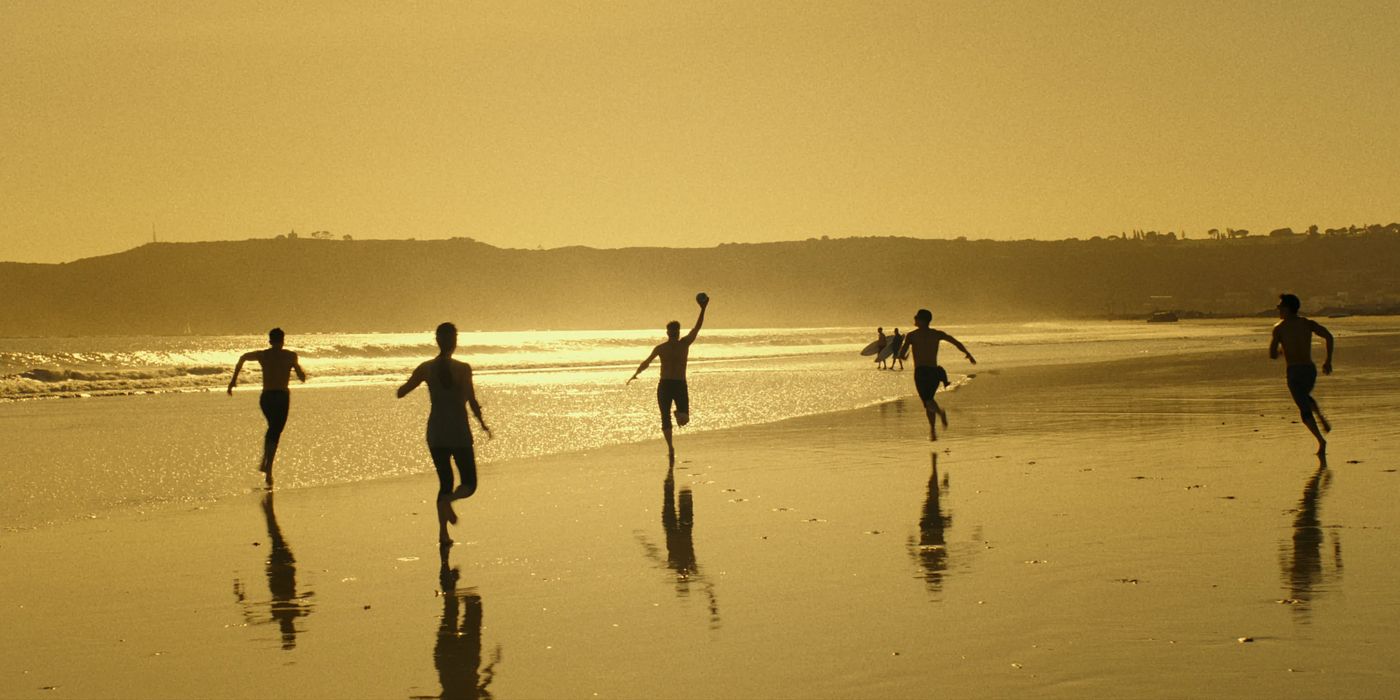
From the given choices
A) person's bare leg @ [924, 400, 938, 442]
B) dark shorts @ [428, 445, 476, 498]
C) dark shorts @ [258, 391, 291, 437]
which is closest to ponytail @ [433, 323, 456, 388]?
dark shorts @ [428, 445, 476, 498]

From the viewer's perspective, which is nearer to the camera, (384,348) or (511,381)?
(511,381)

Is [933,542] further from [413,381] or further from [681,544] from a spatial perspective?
[413,381]

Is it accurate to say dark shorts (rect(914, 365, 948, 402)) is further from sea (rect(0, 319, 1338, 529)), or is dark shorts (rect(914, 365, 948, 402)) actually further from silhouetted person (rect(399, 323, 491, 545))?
silhouetted person (rect(399, 323, 491, 545))

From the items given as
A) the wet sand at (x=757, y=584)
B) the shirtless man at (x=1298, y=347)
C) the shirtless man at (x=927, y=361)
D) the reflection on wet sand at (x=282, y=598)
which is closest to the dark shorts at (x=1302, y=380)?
the shirtless man at (x=1298, y=347)

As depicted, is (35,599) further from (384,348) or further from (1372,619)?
(384,348)

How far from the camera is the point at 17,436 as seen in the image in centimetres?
2275

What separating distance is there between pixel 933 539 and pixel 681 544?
1.82m

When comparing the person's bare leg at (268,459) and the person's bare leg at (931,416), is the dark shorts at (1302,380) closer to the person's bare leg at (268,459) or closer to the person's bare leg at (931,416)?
the person's bare leg at (931,416)

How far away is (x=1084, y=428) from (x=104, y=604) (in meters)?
14.1

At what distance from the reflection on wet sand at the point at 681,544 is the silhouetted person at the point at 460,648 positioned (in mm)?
1264

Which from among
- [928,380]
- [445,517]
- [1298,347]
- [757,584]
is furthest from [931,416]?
[757,584]

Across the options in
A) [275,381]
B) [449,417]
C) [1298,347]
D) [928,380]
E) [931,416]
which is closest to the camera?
[449,417]

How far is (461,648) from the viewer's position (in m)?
7.74

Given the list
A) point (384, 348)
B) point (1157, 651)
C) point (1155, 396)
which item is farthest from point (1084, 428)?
point (384, 348)
